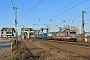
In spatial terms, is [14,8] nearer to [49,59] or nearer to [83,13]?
[83,13]

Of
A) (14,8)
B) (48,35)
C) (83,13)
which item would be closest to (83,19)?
(83,13)

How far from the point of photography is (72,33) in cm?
5909

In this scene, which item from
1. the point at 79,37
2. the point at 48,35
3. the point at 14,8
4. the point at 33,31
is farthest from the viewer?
the point at 33,31

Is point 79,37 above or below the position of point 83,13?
below

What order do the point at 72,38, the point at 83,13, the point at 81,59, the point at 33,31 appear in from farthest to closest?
the point at 33,31
the point at 83,13
the point at 72,38
the point at 81,59

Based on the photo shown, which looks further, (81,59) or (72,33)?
(72,33)

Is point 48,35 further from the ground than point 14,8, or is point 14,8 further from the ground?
point 14,8

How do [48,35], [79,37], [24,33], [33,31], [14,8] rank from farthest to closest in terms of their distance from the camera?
[33,31] → [24,33] → [48,35] → [79,37] → [14,8]

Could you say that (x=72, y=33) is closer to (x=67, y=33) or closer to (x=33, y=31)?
(x=67, y=33)

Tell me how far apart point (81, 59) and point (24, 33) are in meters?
113

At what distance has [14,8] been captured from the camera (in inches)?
1774

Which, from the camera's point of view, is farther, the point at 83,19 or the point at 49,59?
the point at 83,19

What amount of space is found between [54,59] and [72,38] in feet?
138

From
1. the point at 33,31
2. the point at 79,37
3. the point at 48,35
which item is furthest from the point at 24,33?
the point at 79,37
